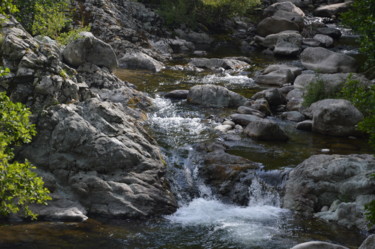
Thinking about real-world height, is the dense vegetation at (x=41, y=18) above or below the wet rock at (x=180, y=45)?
above

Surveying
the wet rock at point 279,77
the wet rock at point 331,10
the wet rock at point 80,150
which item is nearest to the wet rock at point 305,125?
the wet rock at point 80,150

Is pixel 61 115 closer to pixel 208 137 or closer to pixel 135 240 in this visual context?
pixel 135 240

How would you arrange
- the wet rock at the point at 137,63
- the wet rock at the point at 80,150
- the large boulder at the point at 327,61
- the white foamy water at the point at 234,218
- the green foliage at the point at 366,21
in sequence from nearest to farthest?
the green foliage at the point at 366,21
the white foamy water at the point at 234,218
the wet rock at the point at 80,150
the large boulder at the point at 327,61
the wet rock at the point at 137,63

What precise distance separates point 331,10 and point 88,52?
40.9 metres

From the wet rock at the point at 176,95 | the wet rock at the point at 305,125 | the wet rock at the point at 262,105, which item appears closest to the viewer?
the wet rock at the point at 305,125

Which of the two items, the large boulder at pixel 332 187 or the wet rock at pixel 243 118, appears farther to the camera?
the wet rock at pixel 243 118

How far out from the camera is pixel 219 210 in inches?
464

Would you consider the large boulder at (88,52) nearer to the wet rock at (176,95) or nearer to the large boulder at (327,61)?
the wet rock at (176,95)

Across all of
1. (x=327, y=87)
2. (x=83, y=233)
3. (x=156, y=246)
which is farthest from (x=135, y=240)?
(x=327, y=87)

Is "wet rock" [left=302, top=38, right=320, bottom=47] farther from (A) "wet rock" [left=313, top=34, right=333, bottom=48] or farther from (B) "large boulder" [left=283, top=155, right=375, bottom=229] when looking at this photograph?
(B) "large boulder" [left=283, top=155, right=375, bottom=229]

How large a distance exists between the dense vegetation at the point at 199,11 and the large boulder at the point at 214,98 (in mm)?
21205

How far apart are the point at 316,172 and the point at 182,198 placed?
387 cm

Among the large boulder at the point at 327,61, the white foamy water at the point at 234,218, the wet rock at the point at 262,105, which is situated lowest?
the white foamy water at the point at 234,218

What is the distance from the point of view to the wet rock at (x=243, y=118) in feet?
58.1
